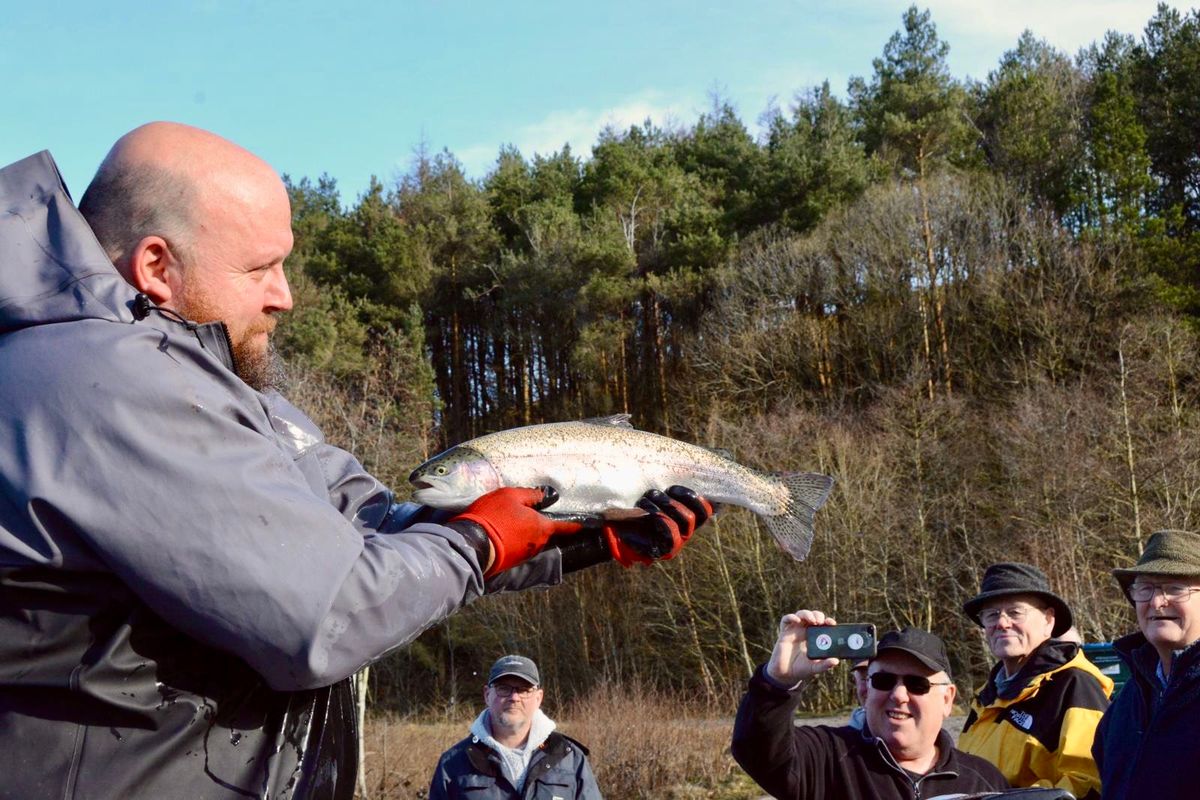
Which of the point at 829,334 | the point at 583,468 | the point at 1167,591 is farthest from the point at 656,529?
the point at 829,334

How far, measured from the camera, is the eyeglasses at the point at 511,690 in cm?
786

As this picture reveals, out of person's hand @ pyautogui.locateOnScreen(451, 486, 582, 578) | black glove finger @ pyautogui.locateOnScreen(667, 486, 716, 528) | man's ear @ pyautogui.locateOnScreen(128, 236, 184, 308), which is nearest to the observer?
man's ear @ pyautogui.locateOnScreen(128, 236, 184, 308)

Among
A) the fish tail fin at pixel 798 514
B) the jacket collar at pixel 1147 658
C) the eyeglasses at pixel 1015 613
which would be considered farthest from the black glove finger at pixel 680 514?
the eyeglasses at pixel 1015 613

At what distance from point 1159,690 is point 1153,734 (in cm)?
30

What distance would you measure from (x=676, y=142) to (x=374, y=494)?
53747 millimetres

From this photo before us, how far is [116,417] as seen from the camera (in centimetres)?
212

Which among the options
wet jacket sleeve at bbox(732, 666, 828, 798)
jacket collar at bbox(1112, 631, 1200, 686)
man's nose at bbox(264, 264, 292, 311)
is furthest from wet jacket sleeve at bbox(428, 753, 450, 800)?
man's nose at bbox(264, 264, 292, 311)

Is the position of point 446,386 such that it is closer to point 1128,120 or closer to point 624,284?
point 624,284

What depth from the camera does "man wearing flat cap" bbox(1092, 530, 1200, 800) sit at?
183 inches

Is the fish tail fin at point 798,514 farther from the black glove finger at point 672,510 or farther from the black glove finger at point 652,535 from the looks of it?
the black glove finger at point 652,535

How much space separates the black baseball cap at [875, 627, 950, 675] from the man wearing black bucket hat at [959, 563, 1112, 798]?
2.66 ft

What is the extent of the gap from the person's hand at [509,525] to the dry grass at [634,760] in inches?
650

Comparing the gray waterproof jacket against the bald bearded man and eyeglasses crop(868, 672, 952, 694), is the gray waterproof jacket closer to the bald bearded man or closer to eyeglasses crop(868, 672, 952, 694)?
the bald bearded man

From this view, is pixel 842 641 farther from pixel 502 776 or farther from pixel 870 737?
pixel 502 776
